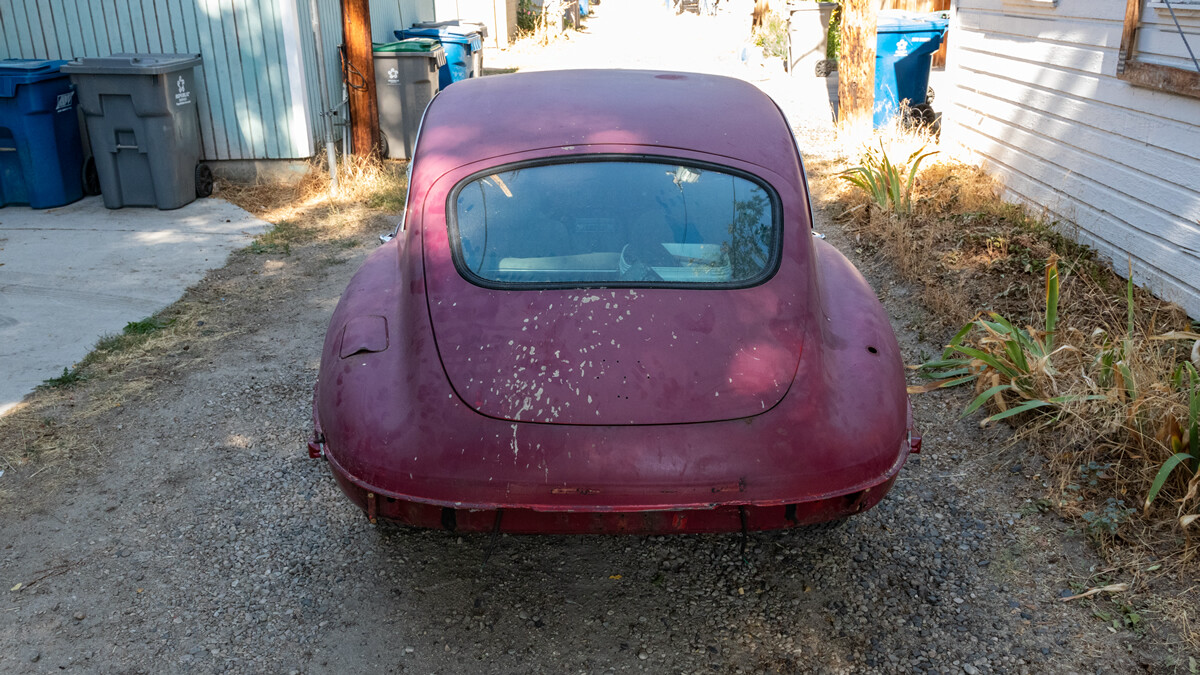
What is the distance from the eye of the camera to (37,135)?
768cm

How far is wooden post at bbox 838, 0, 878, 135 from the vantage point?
375 inches

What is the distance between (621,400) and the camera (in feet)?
8.97

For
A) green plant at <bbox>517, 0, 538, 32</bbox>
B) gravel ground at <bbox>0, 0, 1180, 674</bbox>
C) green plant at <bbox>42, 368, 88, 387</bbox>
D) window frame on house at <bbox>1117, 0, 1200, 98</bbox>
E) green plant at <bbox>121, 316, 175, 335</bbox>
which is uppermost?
green plant at <bbox>517, 0, 538, 32</bbox>

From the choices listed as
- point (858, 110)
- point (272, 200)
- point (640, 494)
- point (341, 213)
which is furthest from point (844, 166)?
point (640, 494)

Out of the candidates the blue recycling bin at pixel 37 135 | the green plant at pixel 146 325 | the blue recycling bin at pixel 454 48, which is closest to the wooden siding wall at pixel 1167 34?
the green plant at pixel 146 325

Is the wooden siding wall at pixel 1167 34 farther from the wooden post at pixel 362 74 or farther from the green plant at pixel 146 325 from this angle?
the wooden post at pixel 362 74

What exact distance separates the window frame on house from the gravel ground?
243cm

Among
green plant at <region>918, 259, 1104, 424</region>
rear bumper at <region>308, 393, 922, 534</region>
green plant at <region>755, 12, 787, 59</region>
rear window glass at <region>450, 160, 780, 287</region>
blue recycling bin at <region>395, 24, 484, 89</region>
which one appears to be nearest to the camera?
rear bumper at <region>308, 393, 922, 534</region>

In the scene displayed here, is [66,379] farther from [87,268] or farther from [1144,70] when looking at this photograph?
[1144,70]

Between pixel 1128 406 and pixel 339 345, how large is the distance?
309 centimetres

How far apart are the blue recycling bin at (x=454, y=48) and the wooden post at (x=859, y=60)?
4.44 metres

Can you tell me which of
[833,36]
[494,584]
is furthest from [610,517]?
[833,36]

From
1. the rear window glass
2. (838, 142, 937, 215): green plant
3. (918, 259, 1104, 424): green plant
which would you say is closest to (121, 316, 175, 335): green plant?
the rear window glass

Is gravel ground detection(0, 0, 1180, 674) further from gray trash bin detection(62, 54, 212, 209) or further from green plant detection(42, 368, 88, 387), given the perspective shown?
gray trash bin detection(62, 54, 212, 209)
